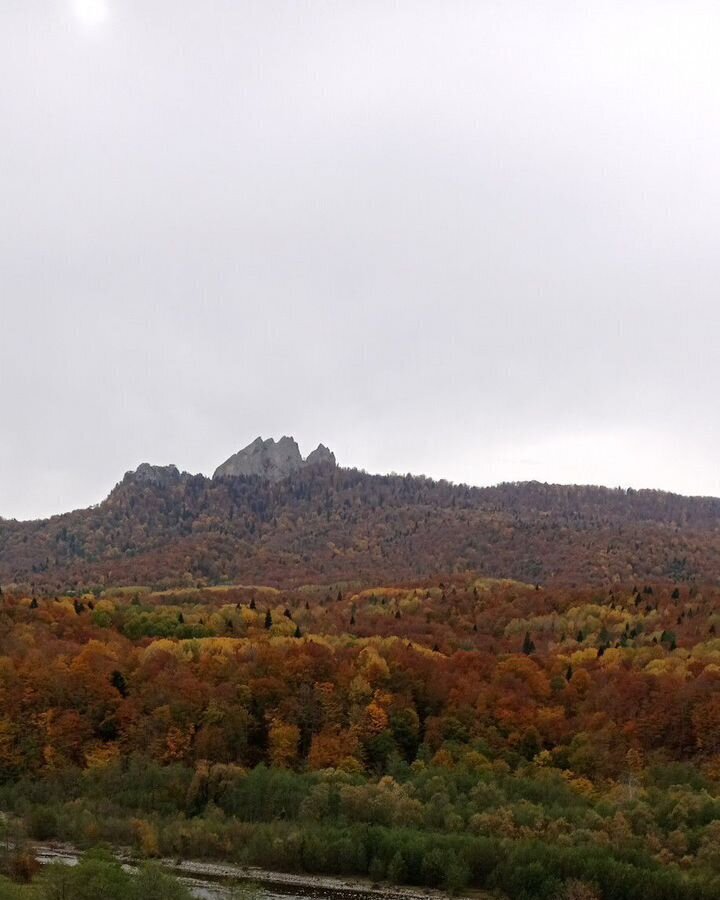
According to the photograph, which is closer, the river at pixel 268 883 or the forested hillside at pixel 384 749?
the river at pixel 268 883

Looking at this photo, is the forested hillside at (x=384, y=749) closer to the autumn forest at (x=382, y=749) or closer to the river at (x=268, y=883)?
the autumn forest at (x=382, y=749)

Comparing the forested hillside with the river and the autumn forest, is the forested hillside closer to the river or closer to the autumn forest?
the autumn forest

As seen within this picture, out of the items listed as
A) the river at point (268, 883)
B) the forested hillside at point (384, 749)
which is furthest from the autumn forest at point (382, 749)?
the river at point (268, 883)

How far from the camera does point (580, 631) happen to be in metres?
134

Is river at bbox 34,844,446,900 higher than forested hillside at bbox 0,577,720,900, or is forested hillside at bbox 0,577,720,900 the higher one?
forested hillside at bbox 0,577,720,900

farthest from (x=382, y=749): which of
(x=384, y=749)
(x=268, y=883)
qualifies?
(x=268, y=883)

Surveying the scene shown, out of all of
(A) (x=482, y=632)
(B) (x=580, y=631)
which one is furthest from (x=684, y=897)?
(A) (x=482, y=632)

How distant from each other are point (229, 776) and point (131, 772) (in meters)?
9.12

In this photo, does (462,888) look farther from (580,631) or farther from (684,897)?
(580,631)

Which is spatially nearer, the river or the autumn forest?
the river

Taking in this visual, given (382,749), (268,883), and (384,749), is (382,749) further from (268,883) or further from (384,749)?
(268,883)

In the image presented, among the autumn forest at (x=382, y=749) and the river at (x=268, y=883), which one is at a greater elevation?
the autumn forest at (x=382, y=749)

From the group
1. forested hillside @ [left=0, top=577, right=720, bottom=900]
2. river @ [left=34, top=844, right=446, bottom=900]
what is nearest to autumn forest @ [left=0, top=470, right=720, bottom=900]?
forested hillside @ [left=0, top=577, right=720, bottom=900]

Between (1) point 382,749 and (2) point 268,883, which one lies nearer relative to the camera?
(2) point 268,883
